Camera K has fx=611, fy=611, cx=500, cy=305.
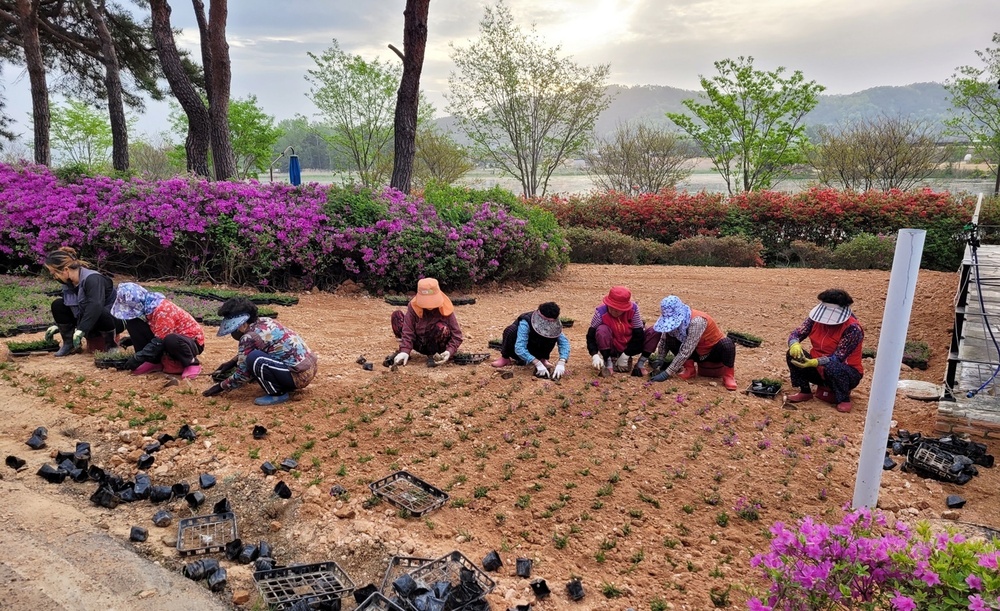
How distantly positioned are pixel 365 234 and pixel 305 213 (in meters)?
0.95

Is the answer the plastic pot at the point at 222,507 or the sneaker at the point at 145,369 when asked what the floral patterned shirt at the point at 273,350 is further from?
the plastic pot at the point at 222,507

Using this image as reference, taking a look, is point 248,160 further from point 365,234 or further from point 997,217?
point 997,217

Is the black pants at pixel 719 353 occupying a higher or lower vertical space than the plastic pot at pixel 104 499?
higher

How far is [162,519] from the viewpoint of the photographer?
10.5 ft

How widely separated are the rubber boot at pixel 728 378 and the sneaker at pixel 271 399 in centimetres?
355

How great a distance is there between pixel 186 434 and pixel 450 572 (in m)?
2.28

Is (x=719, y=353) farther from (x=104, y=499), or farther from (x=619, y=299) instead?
(x=104, y=499)

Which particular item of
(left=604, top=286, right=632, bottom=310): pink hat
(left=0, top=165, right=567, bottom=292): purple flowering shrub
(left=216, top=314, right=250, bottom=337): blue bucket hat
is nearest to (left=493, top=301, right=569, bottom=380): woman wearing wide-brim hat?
(left=604, top=286, right=632, bottom=310): pink hat

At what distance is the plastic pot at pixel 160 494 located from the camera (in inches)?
135

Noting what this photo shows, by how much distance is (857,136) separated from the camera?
2116 cm

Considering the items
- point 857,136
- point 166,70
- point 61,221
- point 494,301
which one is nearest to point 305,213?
point 494,301

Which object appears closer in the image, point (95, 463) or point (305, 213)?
point (95, 463)

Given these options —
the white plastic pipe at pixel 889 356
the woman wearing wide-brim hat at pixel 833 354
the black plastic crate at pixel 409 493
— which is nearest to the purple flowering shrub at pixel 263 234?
the woman wearing wide-brim hat at pixel 833 354

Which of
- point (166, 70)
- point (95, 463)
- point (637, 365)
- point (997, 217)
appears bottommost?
point (95, 463)
